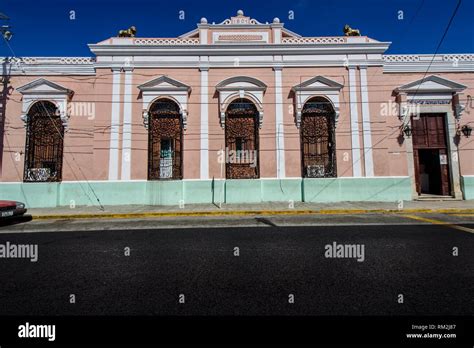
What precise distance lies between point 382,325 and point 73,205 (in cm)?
1373

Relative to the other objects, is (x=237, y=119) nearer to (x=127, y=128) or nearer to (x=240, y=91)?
(x=240, y=91)

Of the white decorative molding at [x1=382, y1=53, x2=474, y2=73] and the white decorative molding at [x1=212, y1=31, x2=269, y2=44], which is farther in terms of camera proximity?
the white decorative molding at [x1=212, y1=31, x2=269, y2=44]

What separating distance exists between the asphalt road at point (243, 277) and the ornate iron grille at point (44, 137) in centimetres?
912

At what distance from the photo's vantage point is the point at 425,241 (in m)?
5.20

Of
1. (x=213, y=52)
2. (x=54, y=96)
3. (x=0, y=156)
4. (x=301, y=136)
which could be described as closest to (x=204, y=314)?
(x=301, y=136)

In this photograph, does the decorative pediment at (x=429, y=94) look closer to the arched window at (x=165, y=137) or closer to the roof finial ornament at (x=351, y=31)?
the roof finial ornament at (x=351, y=31)

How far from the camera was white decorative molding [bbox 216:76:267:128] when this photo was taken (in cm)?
1327

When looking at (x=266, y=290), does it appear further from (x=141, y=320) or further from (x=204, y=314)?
(x=141, y=320)

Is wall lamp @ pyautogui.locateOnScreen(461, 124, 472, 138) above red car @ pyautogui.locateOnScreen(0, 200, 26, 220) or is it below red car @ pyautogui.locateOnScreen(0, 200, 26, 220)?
above

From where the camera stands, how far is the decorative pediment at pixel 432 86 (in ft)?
44.0

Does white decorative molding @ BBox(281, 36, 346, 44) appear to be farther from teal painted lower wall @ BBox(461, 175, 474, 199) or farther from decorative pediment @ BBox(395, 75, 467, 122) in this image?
teal painted lower wall @ BBox(461, 175, 474, 199)

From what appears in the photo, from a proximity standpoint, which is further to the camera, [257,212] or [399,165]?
[399,165]

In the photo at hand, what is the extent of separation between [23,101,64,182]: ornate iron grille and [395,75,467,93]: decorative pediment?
57.2ft

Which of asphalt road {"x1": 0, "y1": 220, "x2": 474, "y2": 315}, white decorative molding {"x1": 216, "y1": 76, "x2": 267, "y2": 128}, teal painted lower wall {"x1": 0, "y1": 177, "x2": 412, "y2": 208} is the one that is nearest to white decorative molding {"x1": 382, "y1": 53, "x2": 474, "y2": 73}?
teal painted lower wall {"x1": 0, "y1": 177, "x2": 412, "y2": 208}
